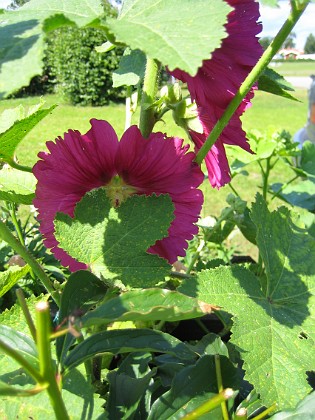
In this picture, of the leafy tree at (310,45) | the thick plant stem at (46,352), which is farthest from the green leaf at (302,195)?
the leafy tree at (310,45)

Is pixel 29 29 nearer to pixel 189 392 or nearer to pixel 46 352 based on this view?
pixel 46 352

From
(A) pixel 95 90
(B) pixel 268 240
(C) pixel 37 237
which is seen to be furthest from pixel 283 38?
(A) pixel 95 90

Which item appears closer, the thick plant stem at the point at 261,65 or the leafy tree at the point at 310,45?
the thick plant stem at the point at 261,65

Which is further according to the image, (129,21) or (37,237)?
(37,237)

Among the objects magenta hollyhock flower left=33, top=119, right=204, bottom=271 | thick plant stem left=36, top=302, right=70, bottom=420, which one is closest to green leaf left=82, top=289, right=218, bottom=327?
thick plant stem left=36, top=302, right=70, bottom=420

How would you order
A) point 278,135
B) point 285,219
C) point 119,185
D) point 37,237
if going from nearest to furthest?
point 119,185 < point 285,219 < point 37,237 < point 278,135

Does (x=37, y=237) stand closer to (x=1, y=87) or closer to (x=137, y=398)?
(x=137, y=398)

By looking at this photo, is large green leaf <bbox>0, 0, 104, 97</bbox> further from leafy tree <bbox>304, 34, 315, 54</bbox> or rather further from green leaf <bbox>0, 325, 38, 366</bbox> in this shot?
leafy tree <bbox>304, 34, 315, 54</bbox>

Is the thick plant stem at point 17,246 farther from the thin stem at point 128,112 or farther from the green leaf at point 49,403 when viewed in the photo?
the thin stem at point 128,112
